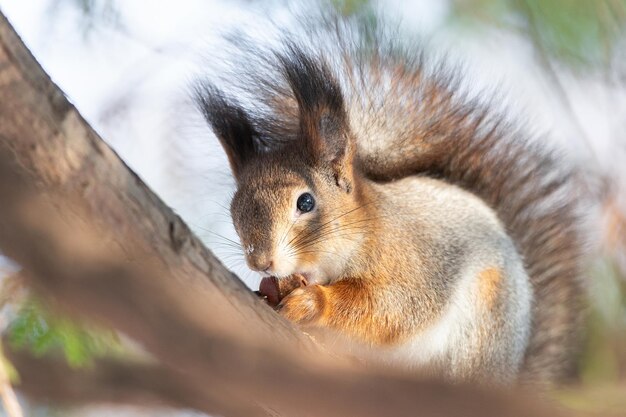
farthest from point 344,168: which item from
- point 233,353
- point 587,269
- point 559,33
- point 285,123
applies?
point 233,353

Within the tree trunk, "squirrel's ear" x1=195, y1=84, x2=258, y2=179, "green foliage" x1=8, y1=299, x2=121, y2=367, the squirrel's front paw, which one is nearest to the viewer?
the tree trunk

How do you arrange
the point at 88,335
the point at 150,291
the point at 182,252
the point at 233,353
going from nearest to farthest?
1. the point at 150,291
2. the point at 233,353
3. the point at 182,252
4. the point at 88,335

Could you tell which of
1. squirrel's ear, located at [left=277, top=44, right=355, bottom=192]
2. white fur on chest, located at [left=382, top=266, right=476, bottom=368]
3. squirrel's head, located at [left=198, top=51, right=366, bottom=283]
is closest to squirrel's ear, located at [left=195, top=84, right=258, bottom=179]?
squirrel's head, located at [left=198, top=51, right=366, bottom=283]

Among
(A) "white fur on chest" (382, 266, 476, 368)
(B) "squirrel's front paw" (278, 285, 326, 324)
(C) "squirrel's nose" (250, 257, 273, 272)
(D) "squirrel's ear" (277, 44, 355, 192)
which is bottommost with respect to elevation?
(A) "white fur on chest" (382, 266, 476, 368)

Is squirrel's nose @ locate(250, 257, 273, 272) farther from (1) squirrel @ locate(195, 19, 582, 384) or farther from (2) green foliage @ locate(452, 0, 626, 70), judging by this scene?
(2) green foliage @ locate(452, 0, 626, 70)

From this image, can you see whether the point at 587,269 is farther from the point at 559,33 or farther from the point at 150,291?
the point at 150,291

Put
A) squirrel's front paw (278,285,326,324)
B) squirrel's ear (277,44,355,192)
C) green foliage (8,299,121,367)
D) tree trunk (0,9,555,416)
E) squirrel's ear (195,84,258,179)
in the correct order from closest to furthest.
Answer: tree trunk (0,9,555,416)
green foliage (8,299,121,367)
squirrel's front paw (278,285,326,324)
squirrel's ear (277,44,355,192)
squirrel's ear (195,84,258,179)

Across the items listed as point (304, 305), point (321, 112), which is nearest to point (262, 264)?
point (304, 305)

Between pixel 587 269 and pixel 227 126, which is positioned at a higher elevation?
pixel 227 126
